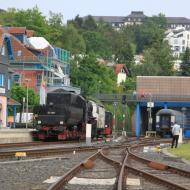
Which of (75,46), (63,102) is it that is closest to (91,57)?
(75,46)

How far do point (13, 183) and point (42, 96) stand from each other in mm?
42029

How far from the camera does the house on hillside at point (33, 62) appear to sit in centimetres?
8619

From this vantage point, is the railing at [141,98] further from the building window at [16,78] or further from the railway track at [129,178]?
the railway track at [129,178]

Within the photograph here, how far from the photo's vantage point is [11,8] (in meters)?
120

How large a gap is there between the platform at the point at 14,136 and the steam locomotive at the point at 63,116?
28.8 inches

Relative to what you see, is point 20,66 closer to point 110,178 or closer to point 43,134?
point 43,134

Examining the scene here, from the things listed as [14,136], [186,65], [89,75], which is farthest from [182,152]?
[186,65]

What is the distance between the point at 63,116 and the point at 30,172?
23.5 m

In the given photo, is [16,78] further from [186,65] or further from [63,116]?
[186,65]

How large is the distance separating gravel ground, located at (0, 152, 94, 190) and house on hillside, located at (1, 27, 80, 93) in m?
60.4

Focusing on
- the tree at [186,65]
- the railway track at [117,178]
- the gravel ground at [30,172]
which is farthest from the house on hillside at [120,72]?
the railway track at [117,178]

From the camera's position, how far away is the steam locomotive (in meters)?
40.1

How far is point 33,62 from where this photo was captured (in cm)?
8631

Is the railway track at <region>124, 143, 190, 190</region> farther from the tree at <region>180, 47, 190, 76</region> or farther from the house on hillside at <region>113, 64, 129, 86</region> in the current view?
the house on hillside at <region>113, 64, 129, 86</region>
